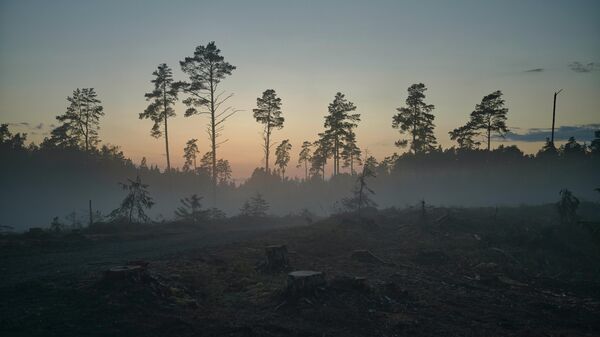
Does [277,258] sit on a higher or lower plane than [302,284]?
lower

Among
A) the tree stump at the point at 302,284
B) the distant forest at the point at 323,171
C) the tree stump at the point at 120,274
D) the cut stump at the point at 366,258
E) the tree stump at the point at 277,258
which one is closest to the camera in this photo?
the tree stump at the point at 120,274

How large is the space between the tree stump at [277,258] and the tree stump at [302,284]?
3.58 metres

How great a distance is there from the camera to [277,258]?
539 inches

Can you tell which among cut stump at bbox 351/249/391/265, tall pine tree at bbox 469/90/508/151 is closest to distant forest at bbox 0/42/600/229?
tall pine tree at bbox 469/90/508/151

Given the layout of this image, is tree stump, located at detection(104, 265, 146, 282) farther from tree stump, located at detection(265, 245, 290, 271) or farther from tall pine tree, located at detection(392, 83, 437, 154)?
tall pine tree, located at detection(392, 83, 437, 154)

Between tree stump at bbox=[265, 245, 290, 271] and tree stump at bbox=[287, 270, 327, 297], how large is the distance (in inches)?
141

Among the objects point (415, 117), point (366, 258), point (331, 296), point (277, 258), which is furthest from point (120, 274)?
point (415, 117)

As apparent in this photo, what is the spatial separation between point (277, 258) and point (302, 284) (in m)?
3.93

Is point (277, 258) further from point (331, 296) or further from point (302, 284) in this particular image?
point (331, 296)

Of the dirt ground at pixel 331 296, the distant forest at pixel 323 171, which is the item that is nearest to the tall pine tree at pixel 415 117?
the distant forest at pixel 323 171

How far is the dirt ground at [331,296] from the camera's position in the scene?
7930 millimetres

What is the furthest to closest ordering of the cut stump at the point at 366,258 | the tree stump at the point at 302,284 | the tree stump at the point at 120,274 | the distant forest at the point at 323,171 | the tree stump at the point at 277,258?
1. the distant forest at the point at 323,171
2. the cut stump at the point at 366,258
3. the tree stump at the point at 277,258
4. the tree stump at the point at 302,284
5. the tree stump at the point at 120,274

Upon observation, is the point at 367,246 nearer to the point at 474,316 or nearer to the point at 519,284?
the point at 519,284

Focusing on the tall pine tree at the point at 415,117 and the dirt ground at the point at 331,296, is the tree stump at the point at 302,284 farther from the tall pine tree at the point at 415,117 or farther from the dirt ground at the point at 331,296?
the tall pine tree at the point at 415,117
